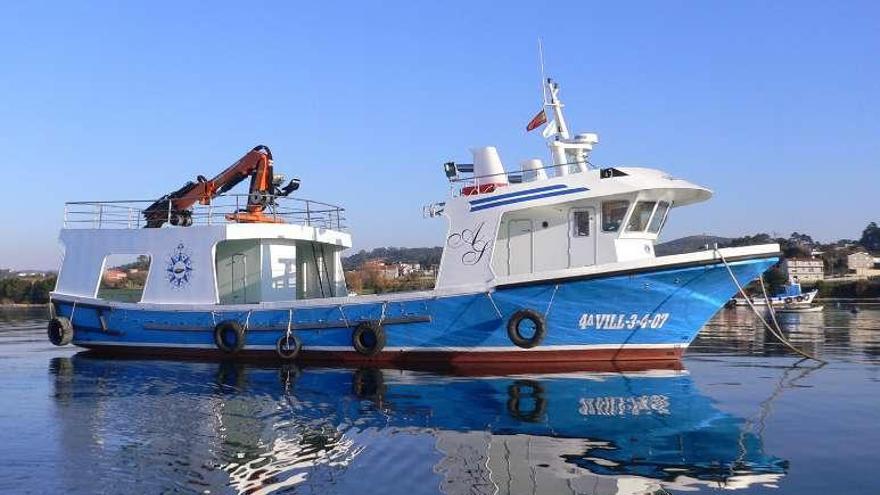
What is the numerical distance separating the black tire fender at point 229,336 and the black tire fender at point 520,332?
22.2 ft

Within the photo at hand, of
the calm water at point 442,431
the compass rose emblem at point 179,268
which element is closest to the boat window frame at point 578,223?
the calm water at point 442,431

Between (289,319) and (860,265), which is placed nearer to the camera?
(289,319)

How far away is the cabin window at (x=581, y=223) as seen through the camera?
53.8ft

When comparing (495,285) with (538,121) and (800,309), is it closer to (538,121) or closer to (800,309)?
(538,121)

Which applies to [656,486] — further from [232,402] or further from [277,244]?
[277,244]

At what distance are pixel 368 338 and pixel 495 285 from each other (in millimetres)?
3185

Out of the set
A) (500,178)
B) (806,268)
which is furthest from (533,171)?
(806,268)

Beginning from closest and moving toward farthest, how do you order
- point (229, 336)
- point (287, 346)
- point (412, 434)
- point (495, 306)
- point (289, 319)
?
point (412, 434) < point (495, 306) < point (287, 346) < point (289, 319) < point (229, 336)

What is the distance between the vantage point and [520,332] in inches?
623

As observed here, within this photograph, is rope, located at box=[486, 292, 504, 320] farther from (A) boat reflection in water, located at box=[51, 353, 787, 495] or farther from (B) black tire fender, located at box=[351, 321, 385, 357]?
(B) black tire fender, located at box=[351, 321, 385, 357]

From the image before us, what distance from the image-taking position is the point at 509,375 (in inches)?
601

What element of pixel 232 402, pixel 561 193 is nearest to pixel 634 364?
pixel 561 193

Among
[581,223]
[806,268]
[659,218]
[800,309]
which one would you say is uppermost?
[806,268]

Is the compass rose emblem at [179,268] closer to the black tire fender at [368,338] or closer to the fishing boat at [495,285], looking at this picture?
the fishing boat at [495,285]
